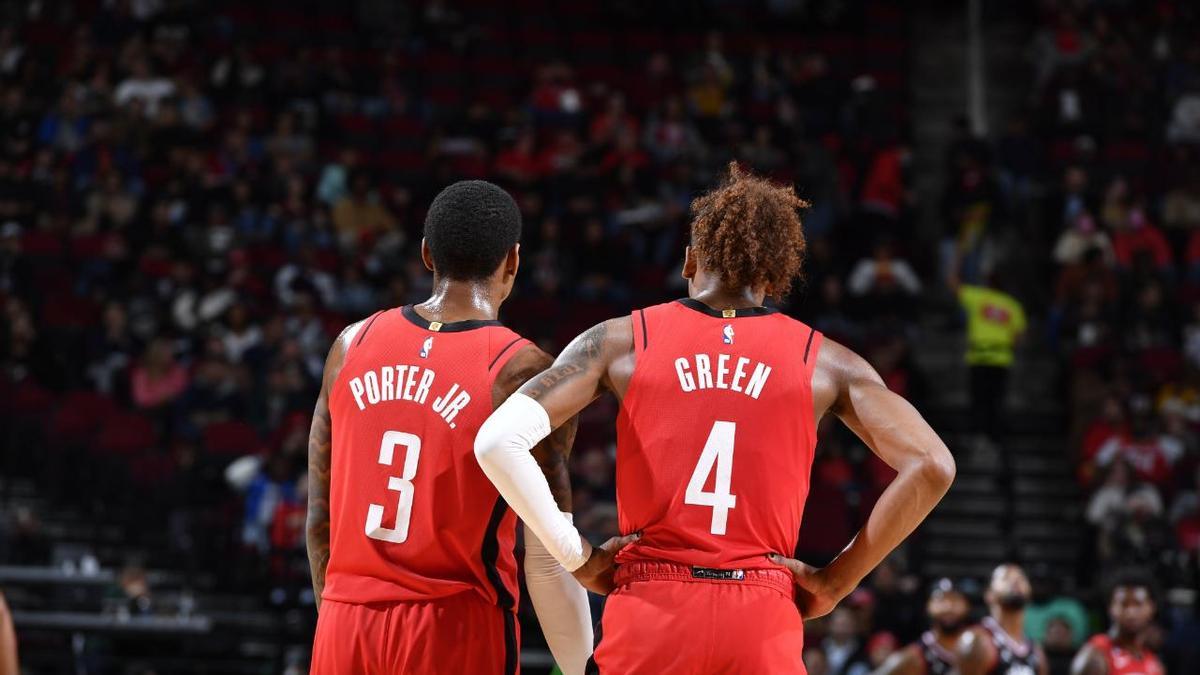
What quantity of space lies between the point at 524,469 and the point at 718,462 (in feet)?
1.61

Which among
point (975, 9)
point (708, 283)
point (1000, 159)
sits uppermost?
point (975, 9)

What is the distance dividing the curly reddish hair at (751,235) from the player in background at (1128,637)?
17.1 ft

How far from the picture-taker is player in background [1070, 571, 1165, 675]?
29.4 feet

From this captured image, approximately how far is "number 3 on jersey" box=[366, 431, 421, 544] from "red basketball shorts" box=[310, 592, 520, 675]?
18cm

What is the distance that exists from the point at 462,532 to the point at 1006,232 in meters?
13.4

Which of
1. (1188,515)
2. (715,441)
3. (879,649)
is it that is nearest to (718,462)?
(715,441)

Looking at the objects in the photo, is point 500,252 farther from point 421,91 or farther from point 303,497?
point 421,91

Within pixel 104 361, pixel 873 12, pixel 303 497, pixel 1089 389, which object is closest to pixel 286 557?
pixel 303 497

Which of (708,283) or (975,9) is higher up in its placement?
(975,9)

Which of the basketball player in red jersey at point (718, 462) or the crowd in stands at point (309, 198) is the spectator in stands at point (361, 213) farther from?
the basketball player in red jersey at point (718, 462)

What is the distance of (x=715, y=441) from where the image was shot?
423cm

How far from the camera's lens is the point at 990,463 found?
601 inches

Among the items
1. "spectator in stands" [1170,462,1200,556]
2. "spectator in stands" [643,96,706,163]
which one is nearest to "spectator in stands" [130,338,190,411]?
"spectator in stands" [643,96,706,163]

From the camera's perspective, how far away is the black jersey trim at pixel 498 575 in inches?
177
